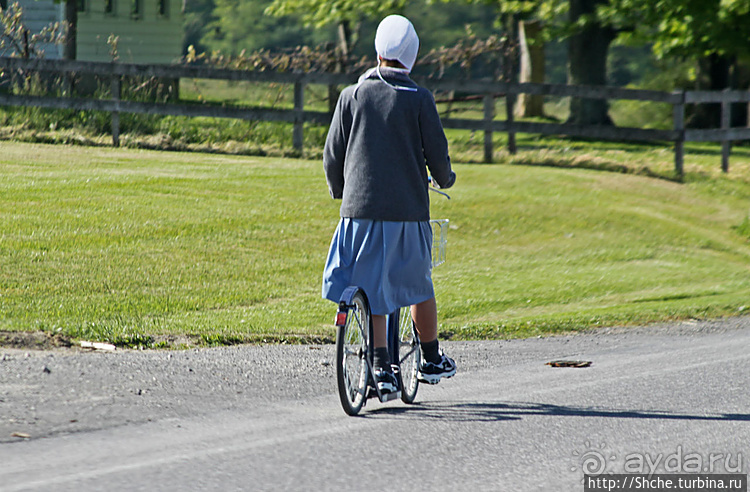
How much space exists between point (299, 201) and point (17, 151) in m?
4.95

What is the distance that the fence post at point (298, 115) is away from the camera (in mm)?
16703

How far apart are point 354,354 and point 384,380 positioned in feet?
0.69

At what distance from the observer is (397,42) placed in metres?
5.27

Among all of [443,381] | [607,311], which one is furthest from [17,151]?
[443,381]

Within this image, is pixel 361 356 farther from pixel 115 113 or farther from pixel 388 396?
pixel 115 113

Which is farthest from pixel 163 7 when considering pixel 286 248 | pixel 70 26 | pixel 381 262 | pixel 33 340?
pixel 381 262

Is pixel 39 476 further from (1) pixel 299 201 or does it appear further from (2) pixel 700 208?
(2) pixel 700 208

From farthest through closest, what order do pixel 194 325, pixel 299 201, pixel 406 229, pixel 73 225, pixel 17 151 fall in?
pixel 17 151
pixel 299 201
pixel 73 225
pixel 194 325
pixel 406 229

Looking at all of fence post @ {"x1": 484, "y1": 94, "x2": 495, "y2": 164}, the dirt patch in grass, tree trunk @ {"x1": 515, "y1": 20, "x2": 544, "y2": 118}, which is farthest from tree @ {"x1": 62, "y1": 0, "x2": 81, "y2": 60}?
the dirt patch in grass

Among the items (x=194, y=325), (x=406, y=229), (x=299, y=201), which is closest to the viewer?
(x=406, y=229)

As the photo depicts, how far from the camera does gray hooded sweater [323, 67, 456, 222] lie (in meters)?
5.18

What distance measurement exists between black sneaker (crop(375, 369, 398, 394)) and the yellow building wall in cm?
2579

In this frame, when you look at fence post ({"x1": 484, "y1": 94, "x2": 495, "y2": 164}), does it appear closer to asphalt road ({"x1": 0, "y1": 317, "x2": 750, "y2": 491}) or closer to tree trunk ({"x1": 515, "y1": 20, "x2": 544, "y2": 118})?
asphalt road ({"x1": 0, "y1": 317, "x2": 750, "y2": 491})

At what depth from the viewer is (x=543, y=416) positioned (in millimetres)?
5410
